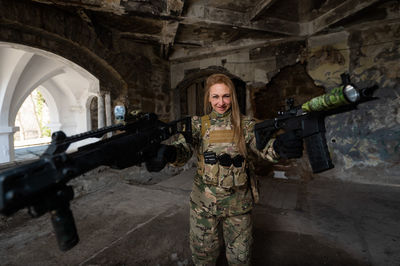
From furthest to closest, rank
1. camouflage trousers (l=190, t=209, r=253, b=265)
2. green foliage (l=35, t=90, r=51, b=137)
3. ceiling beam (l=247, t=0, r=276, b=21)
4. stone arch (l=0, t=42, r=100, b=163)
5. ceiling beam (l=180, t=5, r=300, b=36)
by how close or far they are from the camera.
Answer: green foliage (l=35, t=90, r=51, b=137) < stone arch (l=0, t=42, r=100, b=163) < ceiling beam (l=180, t=5, r=300, b=36) < ceiling beam (l=247, t=0, r=276, b=21) < camouflage trousers (l=190, t=209, r=253, b=265)

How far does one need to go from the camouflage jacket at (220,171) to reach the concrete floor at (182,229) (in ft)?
2.26

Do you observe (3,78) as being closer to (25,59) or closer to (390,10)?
(25,59)

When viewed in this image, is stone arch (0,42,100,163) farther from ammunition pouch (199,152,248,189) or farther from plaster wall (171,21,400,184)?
plaster wall (171,21,400,184)

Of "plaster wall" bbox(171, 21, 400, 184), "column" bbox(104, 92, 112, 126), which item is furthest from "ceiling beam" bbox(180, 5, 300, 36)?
"column" bbox(104, 92, 112, 126)

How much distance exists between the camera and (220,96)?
1.49 metres

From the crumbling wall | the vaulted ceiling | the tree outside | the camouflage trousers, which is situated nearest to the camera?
the camouflage trousers

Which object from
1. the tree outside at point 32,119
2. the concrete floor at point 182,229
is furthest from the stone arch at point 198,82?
the tree outside at point 32,119

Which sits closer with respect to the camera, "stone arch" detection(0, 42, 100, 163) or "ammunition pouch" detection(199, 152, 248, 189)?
"ammunition pouch" detection(199, 152, 248, 189)

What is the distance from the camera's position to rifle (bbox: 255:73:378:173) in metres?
0.94

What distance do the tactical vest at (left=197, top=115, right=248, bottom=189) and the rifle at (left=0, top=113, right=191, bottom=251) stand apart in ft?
1.80

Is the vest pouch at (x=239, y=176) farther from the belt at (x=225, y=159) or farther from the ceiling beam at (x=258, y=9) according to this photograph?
the ceiling beam at (x=258, y=9)

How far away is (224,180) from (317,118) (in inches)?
28.4

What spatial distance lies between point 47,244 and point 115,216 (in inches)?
27.2

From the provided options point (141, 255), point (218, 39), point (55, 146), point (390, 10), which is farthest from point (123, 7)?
point (390, 10)
